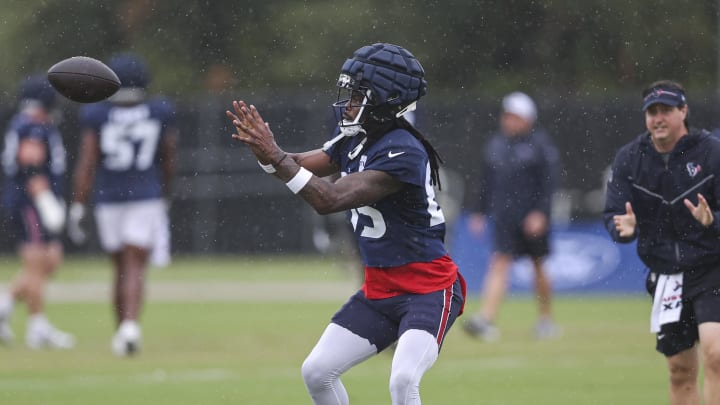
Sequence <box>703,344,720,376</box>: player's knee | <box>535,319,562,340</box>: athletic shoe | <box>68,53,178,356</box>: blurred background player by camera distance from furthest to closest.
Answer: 1. <box>535,319,562,340</box>: athletic shoe
2. <box>68,53,178,356</box>: blurred background player
3. <box>703,344,720,376</box>: player's knee

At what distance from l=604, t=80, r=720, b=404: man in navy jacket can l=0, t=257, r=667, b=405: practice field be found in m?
1.59

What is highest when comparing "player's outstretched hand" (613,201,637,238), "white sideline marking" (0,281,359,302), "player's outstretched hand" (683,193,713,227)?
"player's outstretched hand" (683,193,713,227)

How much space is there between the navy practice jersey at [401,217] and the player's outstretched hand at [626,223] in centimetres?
103

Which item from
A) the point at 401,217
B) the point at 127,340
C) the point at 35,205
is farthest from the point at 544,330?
the point at 401,217

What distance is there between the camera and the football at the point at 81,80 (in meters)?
6.77

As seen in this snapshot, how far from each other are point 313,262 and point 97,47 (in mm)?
6632

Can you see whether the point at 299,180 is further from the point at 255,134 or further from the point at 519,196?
the point at 519,196

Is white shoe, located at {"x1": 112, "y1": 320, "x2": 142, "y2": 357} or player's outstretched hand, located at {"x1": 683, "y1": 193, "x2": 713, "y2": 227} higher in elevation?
player's outstretched hand, located at {"x1": 683, "y1": 193, "x2": 713, "y2": 227}

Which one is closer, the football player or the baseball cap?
the football player

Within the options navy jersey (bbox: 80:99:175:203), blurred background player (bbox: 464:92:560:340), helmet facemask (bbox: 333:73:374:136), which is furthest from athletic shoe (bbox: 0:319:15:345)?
helmet facemask (bbox: 333:73:374:136)

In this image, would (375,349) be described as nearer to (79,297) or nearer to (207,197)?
(79,297)

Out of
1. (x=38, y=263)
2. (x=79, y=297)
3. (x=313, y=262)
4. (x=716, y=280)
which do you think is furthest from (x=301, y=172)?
(x=313, y=262)

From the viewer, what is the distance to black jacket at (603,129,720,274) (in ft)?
22.4

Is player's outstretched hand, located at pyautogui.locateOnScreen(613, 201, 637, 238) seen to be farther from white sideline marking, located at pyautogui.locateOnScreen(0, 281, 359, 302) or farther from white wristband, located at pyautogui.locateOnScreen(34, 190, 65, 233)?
white sideline marking, located at pyautogui.locateOnScreen(0, 281, 359, 302)
